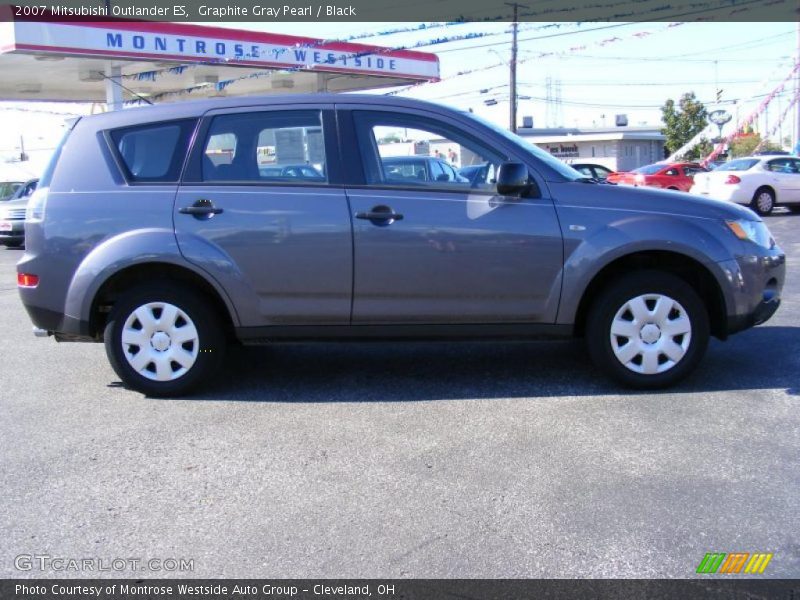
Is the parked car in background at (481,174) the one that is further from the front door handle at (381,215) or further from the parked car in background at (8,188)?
the parked car in background at (8,188)

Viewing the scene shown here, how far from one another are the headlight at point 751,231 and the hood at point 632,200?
6 centimetres

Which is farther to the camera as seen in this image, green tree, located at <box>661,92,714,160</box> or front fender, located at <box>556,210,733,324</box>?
green tree, located at <box>661,92,714,160</box>

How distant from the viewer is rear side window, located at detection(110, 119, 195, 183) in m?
5.21

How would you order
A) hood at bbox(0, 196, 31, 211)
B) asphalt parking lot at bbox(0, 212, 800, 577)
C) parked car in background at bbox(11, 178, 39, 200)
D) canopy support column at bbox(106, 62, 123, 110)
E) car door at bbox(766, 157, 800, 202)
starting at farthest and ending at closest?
canopy support column at bbox(106, 62, 123, 110)
car door at bbox(766, 157, 800, 202)
parked car in background at bbox(11, 178, 39, 200)
hood at bbox(0, 196, 31, 211)
asphalt parking lot at bbox(0, 212, 800, 577)

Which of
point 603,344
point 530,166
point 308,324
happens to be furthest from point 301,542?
point 530,166

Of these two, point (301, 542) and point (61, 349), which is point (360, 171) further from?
point (61, 349)

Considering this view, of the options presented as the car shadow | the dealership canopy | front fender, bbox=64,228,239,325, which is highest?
the dealership canopy

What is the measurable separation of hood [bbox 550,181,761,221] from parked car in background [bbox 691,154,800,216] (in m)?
15.0

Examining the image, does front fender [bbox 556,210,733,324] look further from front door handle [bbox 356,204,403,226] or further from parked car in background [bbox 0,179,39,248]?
parked car in background [bbox 0,179,39,248]

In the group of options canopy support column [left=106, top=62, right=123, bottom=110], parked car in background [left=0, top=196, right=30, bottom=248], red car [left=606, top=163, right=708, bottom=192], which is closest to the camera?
parked car in background [left=0, top=196, right=30, bottom=248]

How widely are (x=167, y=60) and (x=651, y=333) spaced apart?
16.6 meters

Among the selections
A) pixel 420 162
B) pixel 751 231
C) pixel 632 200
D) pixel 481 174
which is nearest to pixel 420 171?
pixel 420 162

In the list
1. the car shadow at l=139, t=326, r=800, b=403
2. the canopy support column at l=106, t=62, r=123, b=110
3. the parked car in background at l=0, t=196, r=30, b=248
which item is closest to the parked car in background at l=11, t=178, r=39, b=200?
the parked car in background at l=0, t=196, r=30, b=248

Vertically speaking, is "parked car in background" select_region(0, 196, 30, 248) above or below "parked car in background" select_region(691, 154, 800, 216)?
below
